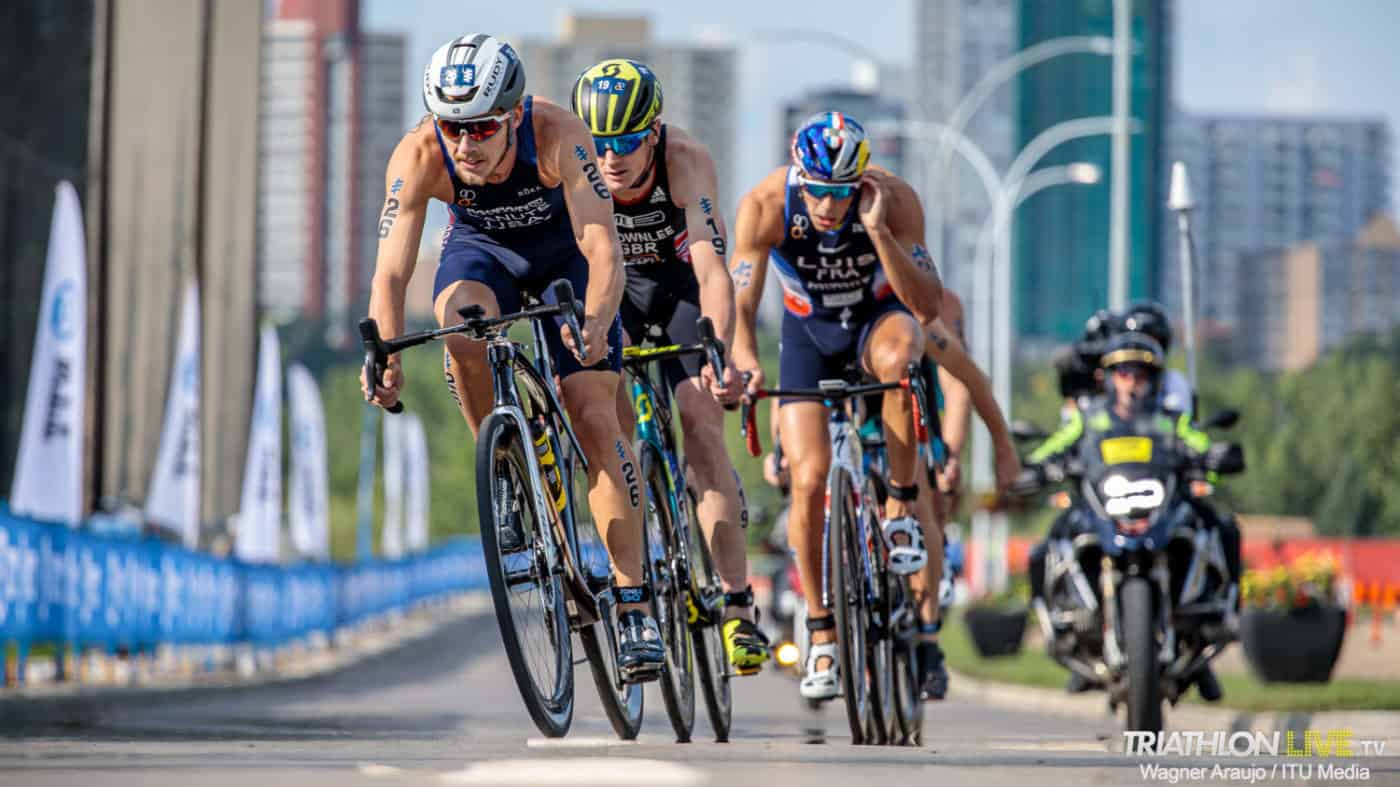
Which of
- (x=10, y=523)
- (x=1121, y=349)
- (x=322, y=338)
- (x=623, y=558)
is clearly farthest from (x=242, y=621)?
(x=322, y=338)

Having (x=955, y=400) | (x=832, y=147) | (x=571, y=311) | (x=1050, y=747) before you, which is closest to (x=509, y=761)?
(x=571, y=311)

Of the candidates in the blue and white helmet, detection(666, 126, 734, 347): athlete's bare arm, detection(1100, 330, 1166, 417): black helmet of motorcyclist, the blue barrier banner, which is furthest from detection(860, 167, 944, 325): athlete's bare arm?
the blue barrier banner

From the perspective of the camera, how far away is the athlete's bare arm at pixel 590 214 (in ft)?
26.1

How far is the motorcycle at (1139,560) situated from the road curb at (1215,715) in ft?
3.11

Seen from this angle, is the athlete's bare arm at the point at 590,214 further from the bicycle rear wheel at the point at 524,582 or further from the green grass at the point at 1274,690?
the green grass at the point at 1274,690

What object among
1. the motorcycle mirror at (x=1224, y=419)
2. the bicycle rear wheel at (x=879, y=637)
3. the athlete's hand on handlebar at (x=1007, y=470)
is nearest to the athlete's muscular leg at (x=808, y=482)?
the bicycle rear wheel at (x=879, y=637)

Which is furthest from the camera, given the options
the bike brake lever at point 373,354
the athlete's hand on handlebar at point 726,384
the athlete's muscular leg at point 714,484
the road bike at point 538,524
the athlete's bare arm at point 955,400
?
the athlete's bare arm at point 955,400

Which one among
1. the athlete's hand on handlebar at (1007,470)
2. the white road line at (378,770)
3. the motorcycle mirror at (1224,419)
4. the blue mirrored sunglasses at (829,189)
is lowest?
the white road line at (378,770)

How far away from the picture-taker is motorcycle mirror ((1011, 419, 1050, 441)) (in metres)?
12.1

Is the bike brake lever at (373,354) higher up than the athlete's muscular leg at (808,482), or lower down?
higher up

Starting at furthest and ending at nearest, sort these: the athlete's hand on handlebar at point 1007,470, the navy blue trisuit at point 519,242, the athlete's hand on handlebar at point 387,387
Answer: the athlete's hand on handlebar at point 1007,470 → the navy blue trisuit at point 519,242 → the athlete's hand on handlebar at point 387,387

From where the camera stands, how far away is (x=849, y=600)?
9.34 m

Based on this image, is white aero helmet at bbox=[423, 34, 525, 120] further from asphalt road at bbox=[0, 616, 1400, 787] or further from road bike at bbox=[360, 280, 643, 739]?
asphalt road at bbox=[0, 616, 1400, 787]

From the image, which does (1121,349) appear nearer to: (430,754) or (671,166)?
(671,166)
